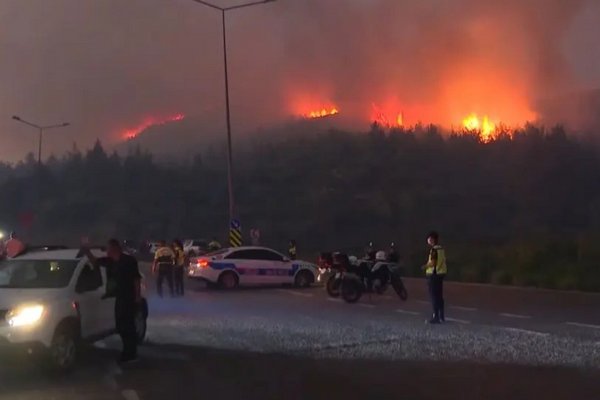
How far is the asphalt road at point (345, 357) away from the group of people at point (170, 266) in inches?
129

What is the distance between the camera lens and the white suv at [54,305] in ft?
32.3

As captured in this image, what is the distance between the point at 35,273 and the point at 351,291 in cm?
1076

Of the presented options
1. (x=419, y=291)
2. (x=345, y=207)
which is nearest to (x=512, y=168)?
(x=345, y=207)

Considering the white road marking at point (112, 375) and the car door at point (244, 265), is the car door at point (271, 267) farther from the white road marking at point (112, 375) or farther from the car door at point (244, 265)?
the white road marking at point (112, 375)

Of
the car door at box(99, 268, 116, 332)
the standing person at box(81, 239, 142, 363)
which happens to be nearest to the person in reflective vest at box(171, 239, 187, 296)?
the car door at box(99, 268, 116, 332)

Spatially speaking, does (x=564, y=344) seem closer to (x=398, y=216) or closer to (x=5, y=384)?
(x=5, y=384)

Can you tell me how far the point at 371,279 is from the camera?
21.6 meters

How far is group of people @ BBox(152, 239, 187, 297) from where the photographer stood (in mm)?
22625

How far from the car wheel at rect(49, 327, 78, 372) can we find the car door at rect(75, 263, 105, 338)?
32 cm

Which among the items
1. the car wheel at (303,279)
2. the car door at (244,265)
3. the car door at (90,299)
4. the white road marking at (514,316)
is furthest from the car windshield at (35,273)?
the car wheel at (303,279)

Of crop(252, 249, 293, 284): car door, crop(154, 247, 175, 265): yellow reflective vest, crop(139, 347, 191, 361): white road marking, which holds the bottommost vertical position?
crop(139, 347, 191, 361): white road marking

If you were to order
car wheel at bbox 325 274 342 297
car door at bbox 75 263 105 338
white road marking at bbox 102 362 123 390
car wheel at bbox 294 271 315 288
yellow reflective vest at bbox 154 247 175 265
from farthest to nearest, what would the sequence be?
car wheel at bbox 294 271 315 288 → yellow reflective vest at bbox 154 247 175 265 → car wheel at bbox 325 274 342 297 → car door at bbox 75 263 105 338 → white road marking at bbox 102 362 123 390

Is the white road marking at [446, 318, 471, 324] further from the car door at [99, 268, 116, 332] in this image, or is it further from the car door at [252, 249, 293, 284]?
the car door at [252, 249, 293, 284]

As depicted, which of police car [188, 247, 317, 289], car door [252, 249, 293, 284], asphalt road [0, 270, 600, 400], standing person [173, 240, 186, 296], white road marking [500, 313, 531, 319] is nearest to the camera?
asphalt road [0, 270, 600, 400]
